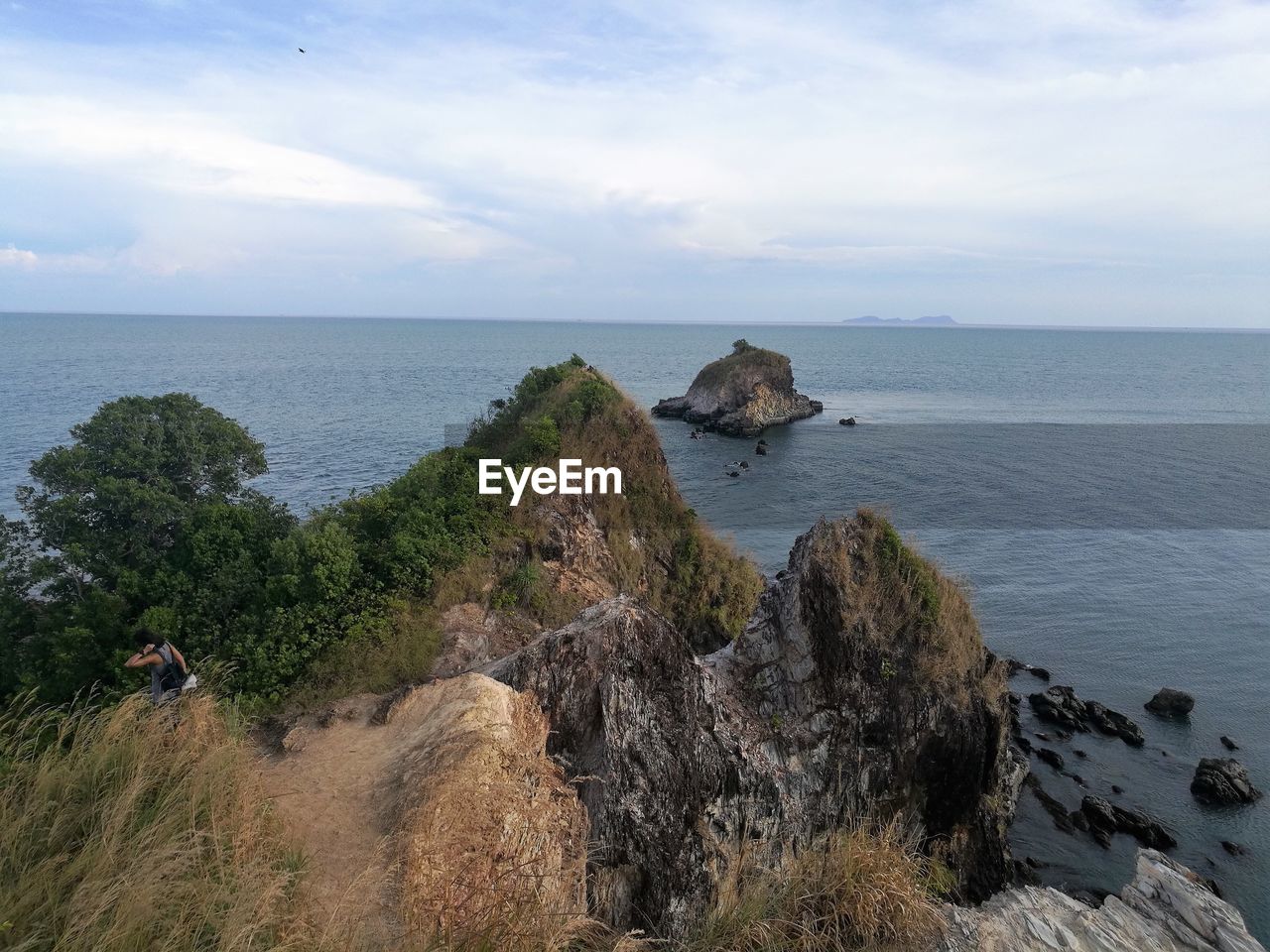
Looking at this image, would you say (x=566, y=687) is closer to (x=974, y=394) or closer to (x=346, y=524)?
(x=346, y=524)

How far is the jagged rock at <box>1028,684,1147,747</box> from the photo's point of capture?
2911 cm

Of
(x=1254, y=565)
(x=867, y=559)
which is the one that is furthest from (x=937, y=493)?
(x=867, y=559)

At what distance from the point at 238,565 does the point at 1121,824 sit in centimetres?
2928

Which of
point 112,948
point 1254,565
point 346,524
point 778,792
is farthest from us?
point 1254,565

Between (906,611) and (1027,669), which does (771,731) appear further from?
(1027,669)

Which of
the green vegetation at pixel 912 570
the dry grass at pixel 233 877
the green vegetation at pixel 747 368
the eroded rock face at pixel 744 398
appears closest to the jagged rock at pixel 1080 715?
the green vegetation at pixel 912 570

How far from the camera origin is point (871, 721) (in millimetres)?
18047

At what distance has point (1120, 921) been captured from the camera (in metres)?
15.1

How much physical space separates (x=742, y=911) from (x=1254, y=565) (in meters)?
50.4

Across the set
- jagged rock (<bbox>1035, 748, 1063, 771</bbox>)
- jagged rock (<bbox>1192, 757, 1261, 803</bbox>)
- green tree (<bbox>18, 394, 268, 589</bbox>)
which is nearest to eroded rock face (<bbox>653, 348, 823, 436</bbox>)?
jagged rock (<bbox>1035, 748, 1063, 771</bbox>)

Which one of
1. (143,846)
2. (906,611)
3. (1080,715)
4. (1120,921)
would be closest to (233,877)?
(143,846)

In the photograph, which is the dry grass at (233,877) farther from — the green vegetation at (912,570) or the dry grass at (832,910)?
the green vegetation at (912,570)

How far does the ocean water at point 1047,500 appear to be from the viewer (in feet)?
89.5

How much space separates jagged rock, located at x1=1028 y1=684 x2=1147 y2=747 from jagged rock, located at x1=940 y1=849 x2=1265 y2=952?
43.0 feet
